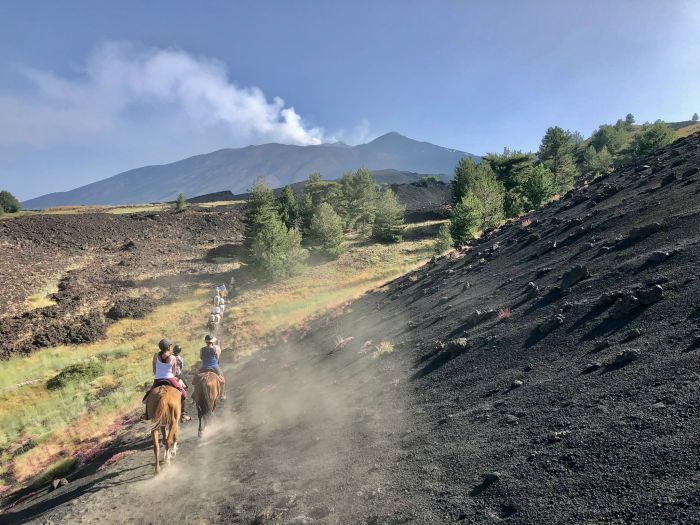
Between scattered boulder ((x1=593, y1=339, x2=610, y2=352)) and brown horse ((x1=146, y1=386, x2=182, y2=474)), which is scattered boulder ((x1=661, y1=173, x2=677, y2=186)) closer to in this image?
scattered boulder ((x1=593, y1=339, x2=610, y2=352))

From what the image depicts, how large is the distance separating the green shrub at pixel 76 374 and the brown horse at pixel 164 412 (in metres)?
18.5

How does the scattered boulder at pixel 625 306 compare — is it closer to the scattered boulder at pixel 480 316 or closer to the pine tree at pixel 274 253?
the scattered boulder at pixel 480 316

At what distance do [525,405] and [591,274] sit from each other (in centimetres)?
780

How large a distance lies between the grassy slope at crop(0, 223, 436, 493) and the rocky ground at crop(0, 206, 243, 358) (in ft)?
10.2

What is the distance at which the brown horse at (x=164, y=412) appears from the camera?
10.7m

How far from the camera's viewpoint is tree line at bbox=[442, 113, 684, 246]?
46.0 metres

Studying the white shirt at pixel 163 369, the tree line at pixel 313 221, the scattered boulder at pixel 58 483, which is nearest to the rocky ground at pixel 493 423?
the scattered boulder at pixel 58 483

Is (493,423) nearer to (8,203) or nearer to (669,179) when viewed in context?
(669,179)

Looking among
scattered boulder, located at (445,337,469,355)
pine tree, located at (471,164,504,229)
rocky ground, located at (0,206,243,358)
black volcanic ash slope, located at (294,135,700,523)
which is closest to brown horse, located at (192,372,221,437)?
black volcanic ash slope, located at (294,135,700,523)

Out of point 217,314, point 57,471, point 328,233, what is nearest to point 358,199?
point 328,233

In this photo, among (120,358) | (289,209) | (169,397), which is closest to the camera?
(169,397)

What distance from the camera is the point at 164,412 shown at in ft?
35.4

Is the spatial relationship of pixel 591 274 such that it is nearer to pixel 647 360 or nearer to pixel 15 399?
pixel 647 360

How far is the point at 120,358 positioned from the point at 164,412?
22057 mm
